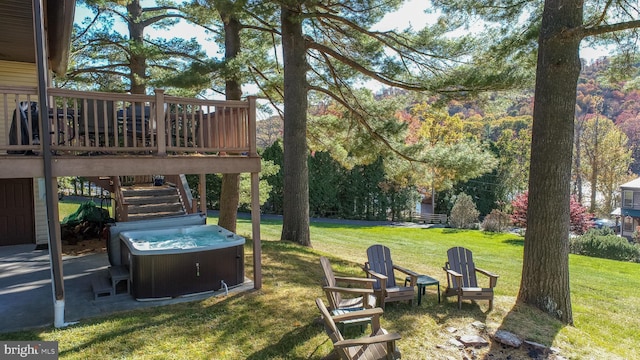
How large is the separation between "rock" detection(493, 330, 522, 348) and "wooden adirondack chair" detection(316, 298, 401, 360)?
1.59 m

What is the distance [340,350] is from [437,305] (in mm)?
2633

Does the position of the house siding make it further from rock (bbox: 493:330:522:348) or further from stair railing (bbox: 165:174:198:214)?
rock (bbox: 493:330:522:348)

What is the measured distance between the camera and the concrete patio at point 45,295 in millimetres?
5113

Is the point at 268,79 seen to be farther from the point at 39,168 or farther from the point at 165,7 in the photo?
the point at 39,168

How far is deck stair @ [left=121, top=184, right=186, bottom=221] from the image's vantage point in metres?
8.94

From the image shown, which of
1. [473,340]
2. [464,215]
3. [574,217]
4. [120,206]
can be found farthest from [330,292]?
[574,217]

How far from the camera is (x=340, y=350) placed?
3701mm

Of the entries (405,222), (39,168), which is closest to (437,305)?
(39,168)

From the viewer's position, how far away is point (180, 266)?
5.93 m

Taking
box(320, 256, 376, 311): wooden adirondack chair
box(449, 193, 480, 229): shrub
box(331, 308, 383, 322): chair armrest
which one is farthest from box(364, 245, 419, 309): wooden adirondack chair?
box(449, 193, 480, 229): shrub

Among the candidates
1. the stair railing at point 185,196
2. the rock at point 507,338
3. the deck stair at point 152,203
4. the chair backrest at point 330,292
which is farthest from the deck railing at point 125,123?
the rock at point 507,338

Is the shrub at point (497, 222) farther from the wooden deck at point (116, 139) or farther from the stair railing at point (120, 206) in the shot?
the wooden deck at point (116, 139)

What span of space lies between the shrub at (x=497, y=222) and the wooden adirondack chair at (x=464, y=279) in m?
19.6

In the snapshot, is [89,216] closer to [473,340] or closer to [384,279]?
[384,279]
